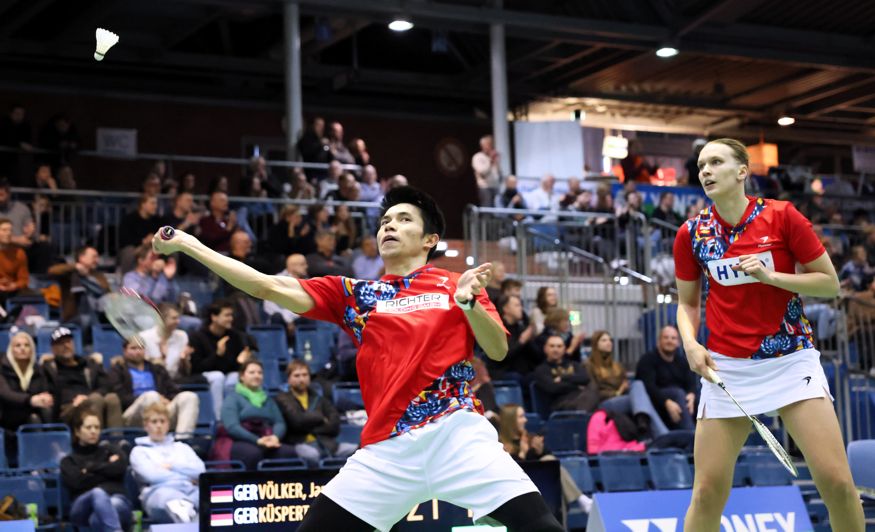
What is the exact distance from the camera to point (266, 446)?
11.2m

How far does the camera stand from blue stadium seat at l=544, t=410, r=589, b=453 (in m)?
12.8

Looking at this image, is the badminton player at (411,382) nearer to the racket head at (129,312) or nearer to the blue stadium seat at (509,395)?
the racket head at (129,312)

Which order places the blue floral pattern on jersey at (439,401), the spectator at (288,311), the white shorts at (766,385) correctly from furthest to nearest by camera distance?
the spectator at (288,311), the white shorts at (766,385), the blue floral pattern on jersey at (439,401)

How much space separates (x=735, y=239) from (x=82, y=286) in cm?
940

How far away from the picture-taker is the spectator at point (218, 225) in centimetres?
1484

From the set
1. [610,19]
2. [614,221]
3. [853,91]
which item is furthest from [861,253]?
[853,91]

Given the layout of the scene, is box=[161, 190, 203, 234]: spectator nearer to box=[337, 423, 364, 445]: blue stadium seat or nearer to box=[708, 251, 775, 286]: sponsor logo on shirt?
box=[337, 423, 364, 445]: blue stadium seat

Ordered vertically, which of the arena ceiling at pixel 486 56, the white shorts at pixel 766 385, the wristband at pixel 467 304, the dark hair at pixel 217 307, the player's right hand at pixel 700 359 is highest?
the arena ceiling at pixel 486 56

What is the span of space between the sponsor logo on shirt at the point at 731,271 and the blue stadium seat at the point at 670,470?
19.5ft

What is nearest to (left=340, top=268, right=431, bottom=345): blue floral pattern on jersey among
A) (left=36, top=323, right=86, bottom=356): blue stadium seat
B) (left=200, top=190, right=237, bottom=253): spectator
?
(left=36, top=323, right=86, bottom=356): blue stadium seat

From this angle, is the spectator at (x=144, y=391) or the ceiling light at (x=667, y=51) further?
the ceiling light at (x=667, y=51)

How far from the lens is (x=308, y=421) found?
37.8 feet

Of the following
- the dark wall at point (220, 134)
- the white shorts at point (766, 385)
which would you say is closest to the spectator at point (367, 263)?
the white shorts at point (766, 385)

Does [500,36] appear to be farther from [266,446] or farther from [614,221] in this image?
[266,446]
